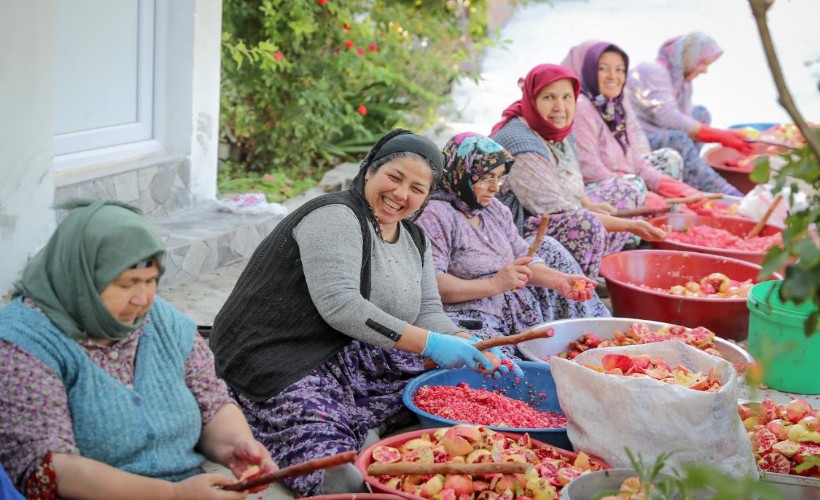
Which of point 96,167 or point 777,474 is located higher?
point 96,167

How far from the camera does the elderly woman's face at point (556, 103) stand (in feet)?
15.6

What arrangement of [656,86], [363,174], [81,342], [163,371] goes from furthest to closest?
[656,86]
[363,174]
[163,371]
[81,342]

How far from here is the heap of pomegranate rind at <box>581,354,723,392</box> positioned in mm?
2916

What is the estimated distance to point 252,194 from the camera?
5.68 m

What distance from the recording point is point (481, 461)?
2.60m

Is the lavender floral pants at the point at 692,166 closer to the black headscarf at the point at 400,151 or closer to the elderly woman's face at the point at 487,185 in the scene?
the elderly woman's face at the point at 487,185

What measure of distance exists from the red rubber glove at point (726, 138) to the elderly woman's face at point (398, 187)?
15.1ft

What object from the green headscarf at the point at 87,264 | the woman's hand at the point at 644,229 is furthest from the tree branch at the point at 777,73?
the woman's hand at the point at 644,229

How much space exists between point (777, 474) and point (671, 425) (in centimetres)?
33

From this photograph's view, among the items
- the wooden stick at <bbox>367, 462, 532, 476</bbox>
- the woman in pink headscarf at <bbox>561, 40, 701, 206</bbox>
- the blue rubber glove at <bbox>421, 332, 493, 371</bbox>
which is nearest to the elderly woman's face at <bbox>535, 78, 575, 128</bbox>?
the woman in pink headscarf at <bbox>561, 40, 701, 206</bbox>

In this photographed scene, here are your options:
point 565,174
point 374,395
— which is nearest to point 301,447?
point 374,395

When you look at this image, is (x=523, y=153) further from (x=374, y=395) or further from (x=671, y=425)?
(x=671, y=425)

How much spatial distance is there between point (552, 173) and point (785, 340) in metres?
1.41

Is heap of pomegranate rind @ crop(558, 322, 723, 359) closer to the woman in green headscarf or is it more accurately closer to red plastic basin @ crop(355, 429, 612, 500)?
red plastic basin @ crop(355, 429, 612, 500)
